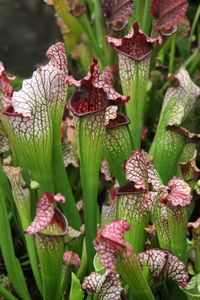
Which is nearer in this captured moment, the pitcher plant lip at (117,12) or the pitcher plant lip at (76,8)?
the pitcher plant lip at (117,12)

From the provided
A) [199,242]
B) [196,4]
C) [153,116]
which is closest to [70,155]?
[199,242]

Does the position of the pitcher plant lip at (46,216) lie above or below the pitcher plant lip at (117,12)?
below

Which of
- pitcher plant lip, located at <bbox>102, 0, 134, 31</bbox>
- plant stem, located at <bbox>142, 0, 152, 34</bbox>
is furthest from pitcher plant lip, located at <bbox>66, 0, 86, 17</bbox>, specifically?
pitcher plant lip, located at <bbox>102, 0, 134, 31</bbox>

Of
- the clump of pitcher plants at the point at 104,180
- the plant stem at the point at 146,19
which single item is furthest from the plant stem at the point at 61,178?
the plant stem at the point at 146,19

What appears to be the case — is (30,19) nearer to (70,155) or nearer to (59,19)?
(59,19)

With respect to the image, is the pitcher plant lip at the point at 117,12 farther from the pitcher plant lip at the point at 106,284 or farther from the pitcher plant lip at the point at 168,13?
the pitcher plant lip at the point at 106,284
